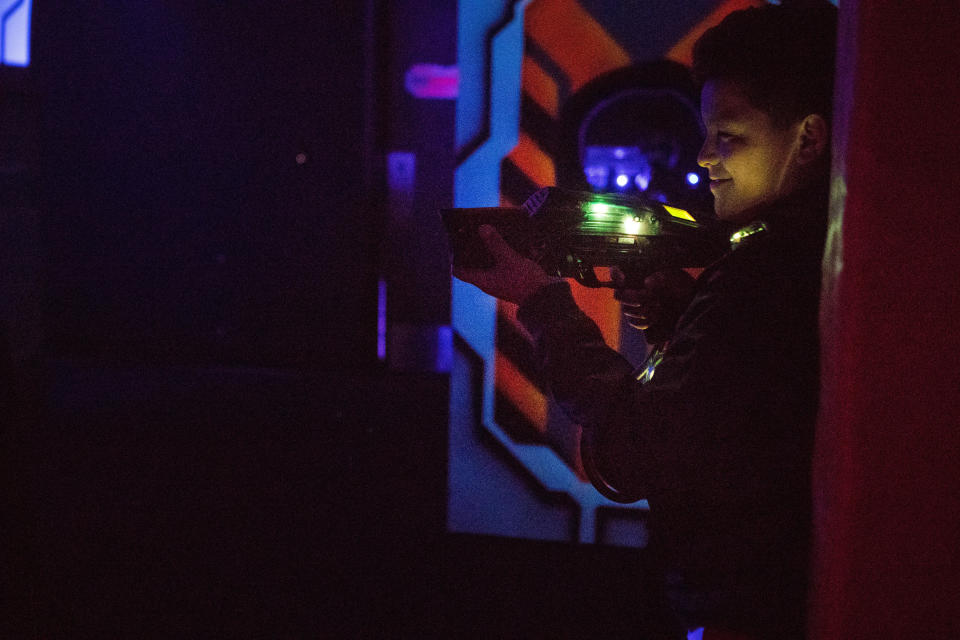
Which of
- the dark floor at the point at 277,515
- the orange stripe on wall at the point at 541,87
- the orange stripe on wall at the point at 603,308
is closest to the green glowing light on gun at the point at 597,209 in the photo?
the orange stripe on wall at the point at 603,308

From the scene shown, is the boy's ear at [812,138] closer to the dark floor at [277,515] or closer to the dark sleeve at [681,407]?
the dark sleeve at [681,407]

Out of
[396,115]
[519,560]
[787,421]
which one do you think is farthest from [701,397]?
[396,115]

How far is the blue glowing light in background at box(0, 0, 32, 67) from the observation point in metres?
2.52

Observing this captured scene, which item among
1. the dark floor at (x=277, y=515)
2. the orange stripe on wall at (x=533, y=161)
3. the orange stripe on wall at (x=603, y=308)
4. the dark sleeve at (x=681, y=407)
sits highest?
the orange stripe on wall at (x=533, y=161)

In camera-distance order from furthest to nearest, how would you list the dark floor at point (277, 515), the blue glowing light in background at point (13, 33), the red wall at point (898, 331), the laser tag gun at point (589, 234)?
the blue glowing light in background at point (13, 33) < the dark floor at point (277, 515) < the laser tag gun at point (589, 234) < the red wall at point (898, 331)

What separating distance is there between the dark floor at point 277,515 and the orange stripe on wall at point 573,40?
40.0 inches

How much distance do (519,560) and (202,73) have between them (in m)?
1.73

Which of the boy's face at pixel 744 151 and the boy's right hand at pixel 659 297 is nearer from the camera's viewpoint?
the boy's face at pixel 744 151

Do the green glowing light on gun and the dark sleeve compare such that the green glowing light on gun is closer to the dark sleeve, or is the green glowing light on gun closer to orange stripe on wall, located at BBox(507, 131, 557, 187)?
the dark sleeve

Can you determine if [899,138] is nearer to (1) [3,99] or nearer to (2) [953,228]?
(2) [953,228]

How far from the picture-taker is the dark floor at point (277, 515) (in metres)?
1.62

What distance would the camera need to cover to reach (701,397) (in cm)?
61

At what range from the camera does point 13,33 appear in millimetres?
2527

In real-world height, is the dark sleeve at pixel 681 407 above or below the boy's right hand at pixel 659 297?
below
